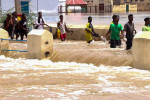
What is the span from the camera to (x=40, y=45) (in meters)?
11.2

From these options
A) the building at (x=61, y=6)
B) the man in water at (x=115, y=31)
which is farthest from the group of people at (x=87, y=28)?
the building at (x=61, y=6)

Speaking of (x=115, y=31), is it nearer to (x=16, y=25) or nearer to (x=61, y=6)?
(x=16, y=25)

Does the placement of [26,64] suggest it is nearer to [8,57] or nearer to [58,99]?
[8,57]

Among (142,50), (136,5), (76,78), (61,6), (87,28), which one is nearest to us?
(76,78)

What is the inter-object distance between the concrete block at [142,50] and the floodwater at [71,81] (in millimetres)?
173

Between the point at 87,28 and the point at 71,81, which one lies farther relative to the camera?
the point at 87,28

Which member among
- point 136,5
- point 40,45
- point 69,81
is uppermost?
point 136,5

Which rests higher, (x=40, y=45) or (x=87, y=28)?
(x=87, y=28)

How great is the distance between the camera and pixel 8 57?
12781mm

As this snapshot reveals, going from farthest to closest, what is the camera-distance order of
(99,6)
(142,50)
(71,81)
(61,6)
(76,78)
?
(99,6) → (61,6) → (142,50) → (76,78) → (71,81)

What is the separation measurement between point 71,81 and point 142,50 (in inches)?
80.8

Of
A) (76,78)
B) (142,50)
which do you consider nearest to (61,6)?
(142,50)

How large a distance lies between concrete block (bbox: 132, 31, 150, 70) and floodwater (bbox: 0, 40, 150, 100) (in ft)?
0.57

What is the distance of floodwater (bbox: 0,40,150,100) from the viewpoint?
680cm
